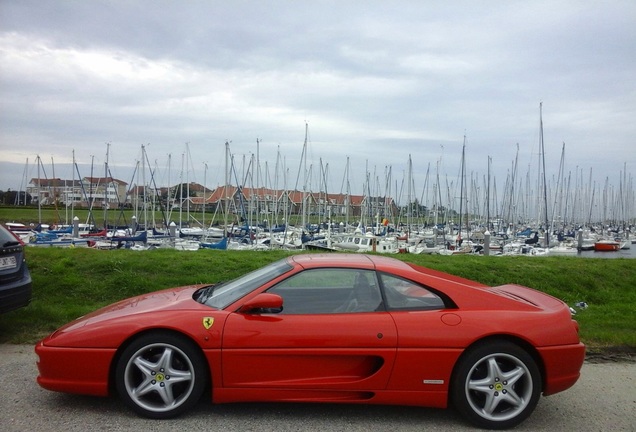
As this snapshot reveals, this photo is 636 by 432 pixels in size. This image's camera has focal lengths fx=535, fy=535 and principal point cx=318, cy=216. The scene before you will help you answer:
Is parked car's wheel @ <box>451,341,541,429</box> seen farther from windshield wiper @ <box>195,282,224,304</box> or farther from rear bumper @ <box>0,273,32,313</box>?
rear bumper @ <box>0,273,32,313</box>

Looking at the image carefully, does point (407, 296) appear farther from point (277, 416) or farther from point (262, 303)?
point (277, 416)

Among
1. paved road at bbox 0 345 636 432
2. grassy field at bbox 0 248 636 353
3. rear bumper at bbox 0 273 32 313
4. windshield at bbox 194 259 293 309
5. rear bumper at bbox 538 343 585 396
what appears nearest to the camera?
paved road at bbox 0 345 636 432

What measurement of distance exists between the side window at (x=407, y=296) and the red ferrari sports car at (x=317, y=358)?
7 centimetres

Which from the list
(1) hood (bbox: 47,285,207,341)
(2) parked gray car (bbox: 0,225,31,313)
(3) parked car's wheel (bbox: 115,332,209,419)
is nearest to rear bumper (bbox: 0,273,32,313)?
(2) parked gray car (bbox: 0,225,31,313)

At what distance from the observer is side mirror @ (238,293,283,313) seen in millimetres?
4039

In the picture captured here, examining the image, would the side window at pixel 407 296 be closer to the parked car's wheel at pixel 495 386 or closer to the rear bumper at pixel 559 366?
the parked car's wheel at pixel 495 386

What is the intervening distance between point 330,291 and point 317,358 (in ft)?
2.16

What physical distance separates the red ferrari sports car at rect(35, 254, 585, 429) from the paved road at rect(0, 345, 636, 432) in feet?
0.48

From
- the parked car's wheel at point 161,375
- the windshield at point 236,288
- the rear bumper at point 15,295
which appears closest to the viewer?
the parked car's wheel at point 161,375

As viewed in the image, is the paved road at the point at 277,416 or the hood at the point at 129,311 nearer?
the paved road at the point at 277,416

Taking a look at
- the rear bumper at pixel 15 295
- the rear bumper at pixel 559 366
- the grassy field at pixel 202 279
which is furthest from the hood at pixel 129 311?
the rear bumper at pixel 559 366

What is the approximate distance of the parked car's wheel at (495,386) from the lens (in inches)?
157

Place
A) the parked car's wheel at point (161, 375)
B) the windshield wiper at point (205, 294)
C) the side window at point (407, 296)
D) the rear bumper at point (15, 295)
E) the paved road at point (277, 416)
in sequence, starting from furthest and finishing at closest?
the rear bumper at point (15, 295) → the windshield wiper at point (205, 294) → the side window at point (407, 296) → the parked car's wheel at point (161, 375) → the paved road at point (277, 416)

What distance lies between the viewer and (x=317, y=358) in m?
4.00
